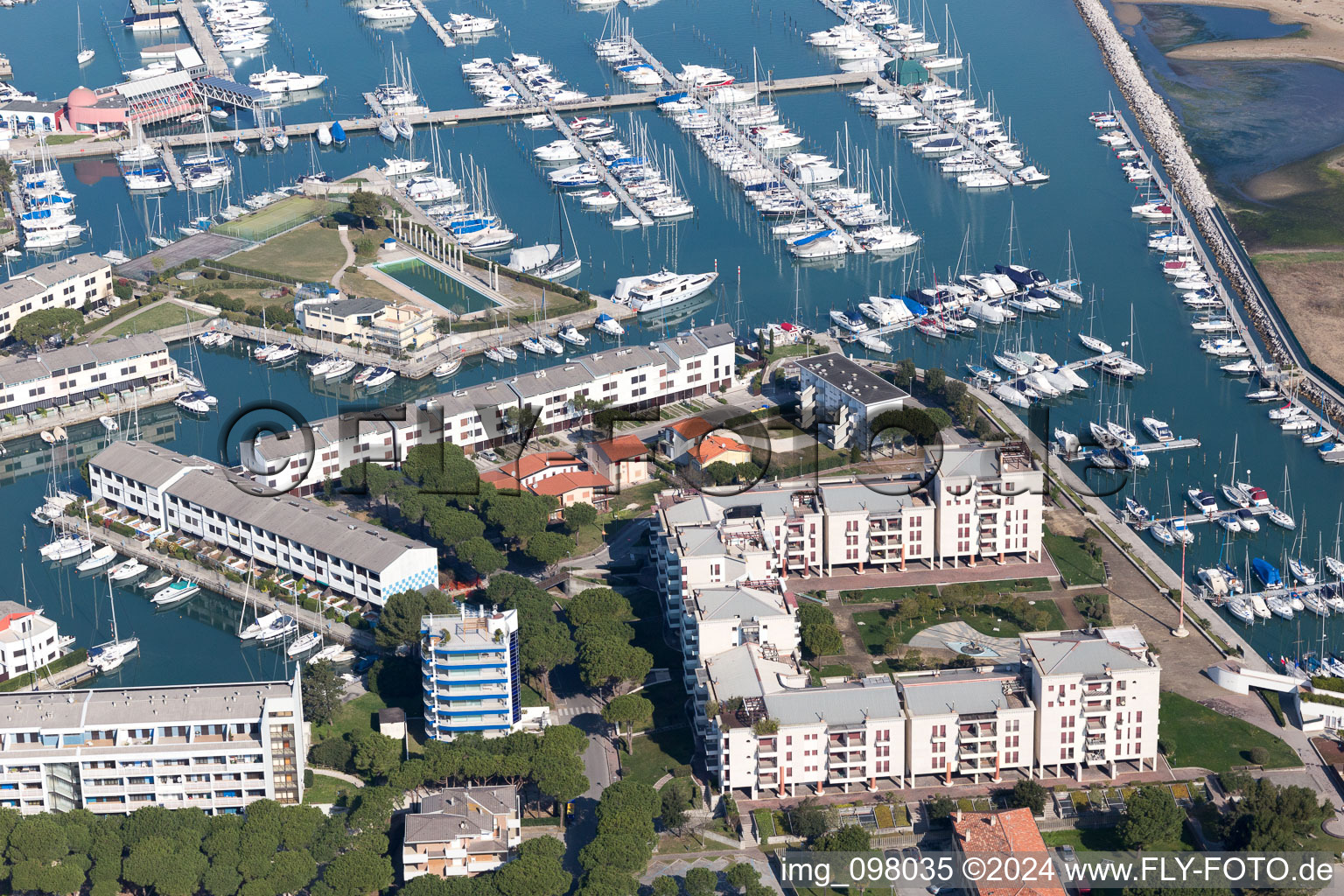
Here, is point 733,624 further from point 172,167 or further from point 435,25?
point 435,25

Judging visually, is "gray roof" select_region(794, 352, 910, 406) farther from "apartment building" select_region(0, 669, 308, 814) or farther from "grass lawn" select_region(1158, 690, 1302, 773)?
"apartment building" select_region(0, 669, 308, 814)

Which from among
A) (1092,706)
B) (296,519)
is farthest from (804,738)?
(296,519)

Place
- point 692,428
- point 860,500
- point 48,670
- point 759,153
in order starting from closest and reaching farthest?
point 48,670
point 860,500
point 692,428
point 759,153

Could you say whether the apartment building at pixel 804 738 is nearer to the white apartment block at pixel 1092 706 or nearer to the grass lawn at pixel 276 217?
the white apartment block at pixel 1092 706

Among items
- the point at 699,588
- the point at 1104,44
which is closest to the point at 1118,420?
the point at 699,588

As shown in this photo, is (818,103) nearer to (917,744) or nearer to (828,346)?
(828,346)

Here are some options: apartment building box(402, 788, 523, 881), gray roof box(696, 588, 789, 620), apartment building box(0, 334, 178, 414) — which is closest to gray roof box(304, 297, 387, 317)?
apartment building box(0, 334, 178, 414)

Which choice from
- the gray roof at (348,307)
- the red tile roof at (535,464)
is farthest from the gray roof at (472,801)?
the gray roof at (348,307)

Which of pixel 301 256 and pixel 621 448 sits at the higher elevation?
pixel 301 256
